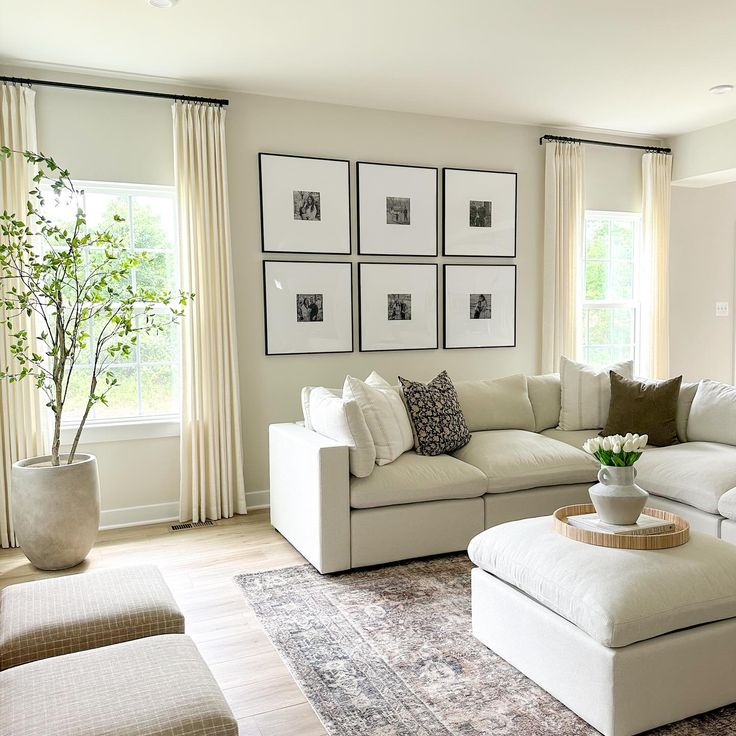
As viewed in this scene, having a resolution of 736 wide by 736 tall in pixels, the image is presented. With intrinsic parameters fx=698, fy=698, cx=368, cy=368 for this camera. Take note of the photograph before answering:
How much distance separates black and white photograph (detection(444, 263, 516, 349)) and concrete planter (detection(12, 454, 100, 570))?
111 inches

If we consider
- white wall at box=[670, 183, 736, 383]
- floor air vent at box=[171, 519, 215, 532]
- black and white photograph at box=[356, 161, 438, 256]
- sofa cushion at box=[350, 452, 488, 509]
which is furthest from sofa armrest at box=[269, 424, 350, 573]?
white wall at box=[670, 183, 736, 383]

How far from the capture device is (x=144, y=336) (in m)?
4.52

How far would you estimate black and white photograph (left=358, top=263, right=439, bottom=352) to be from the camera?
5039 millimetres

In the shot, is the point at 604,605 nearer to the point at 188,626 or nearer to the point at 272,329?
the point at 188,626

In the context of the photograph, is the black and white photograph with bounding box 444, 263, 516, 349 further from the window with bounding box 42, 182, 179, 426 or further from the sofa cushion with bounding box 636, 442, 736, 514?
the window with bounding box 42, 182, 179, 426

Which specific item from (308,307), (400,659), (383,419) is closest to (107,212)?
(308,307)

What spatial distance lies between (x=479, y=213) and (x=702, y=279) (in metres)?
2.41

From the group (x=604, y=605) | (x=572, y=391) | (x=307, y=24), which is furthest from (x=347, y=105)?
(x=604, y=605)

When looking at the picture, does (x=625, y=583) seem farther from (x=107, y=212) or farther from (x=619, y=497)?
(x=107, y=212)

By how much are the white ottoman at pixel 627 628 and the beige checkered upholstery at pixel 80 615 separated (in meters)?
1.19

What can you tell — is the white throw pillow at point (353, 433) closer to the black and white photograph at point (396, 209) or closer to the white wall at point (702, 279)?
the black and white photograph at point (396, 209)

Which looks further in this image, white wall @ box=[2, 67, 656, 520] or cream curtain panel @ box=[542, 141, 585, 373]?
cream curtain panel @ box=[542, 141, 585, 373]

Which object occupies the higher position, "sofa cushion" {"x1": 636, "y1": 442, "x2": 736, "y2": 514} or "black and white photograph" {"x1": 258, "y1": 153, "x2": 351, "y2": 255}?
"black and white photograph" {"x1": 258, "y1": 153, "x2": 351, "y2": 255}

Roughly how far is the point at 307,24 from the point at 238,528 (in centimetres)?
290
